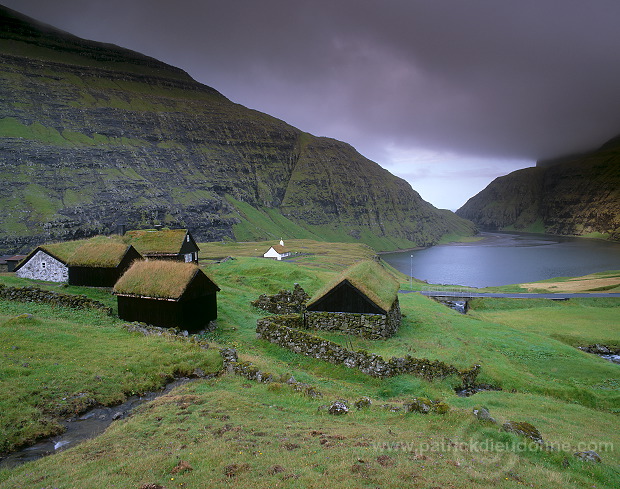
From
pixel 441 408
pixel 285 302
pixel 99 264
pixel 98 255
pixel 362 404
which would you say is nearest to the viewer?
pixel 441 408

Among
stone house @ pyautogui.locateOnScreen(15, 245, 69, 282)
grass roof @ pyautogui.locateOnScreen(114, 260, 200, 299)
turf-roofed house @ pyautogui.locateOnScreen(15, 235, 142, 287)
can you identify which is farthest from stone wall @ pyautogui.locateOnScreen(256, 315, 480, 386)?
stone house @ pyautogui.locateOnScreen(15, 245, 69, 282)

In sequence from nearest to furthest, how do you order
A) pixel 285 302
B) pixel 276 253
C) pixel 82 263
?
pixel 82 263, pixel 285 302, pixel 276 253

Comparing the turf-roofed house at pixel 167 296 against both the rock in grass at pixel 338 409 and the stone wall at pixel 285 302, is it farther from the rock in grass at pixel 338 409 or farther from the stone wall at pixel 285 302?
the rock in grass at pixel 338 409

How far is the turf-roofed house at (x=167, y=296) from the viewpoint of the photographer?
2380 cm

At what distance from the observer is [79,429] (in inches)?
460

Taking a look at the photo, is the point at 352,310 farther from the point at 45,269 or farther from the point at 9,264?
the point at 9,264

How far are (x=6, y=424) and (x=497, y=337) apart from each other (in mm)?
31539

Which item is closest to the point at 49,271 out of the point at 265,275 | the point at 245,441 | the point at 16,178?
the point at 265,275

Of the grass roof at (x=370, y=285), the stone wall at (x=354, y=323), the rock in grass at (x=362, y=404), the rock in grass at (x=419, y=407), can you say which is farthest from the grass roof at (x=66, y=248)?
the rock in grass at (x=419, y=407)

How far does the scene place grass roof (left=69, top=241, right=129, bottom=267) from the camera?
32.0 m

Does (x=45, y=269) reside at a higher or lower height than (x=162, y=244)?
lower

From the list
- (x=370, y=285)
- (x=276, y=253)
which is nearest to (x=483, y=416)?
(x=370, y=285)

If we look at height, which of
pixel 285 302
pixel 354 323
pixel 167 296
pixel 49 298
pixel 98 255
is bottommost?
pixel 285 302

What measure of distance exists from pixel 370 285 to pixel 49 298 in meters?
25.6
